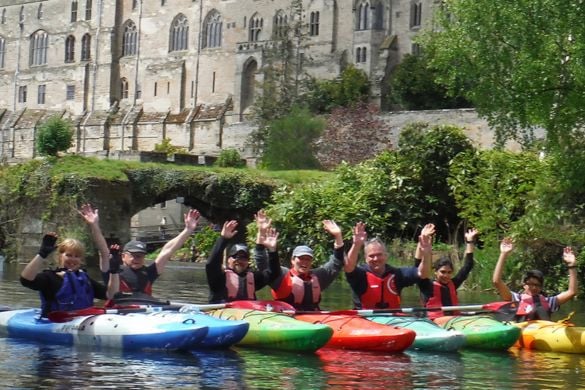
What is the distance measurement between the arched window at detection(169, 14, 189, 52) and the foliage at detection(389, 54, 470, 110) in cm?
2340

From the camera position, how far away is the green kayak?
1612 cm

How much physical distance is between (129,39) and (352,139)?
124ft

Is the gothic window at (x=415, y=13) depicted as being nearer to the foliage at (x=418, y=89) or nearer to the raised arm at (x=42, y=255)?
the foliage at (x=418, y=89)

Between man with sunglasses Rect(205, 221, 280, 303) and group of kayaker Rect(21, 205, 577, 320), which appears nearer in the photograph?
group of kayaker Rect(21, 205, 577, 320)

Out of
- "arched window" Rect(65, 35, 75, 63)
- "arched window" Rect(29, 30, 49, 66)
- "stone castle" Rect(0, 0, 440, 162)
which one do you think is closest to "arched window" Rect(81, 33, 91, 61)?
"stone castle" Rect(0, 0, 440, 162)

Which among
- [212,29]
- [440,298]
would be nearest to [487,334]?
[440,298]

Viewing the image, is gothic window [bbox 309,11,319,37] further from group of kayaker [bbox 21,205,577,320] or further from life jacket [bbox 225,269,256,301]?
life jacket [bbox 225,269,256,301]

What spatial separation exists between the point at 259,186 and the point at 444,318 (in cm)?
2594

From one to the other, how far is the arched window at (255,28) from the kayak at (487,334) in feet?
224

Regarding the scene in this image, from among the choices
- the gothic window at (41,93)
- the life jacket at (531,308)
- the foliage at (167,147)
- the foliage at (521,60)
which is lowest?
the life jacket at (531,308)

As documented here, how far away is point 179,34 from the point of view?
90.9 metres

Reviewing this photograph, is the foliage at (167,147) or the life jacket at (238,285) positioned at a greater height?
the foliage at (167,147)

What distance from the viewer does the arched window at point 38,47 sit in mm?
98125

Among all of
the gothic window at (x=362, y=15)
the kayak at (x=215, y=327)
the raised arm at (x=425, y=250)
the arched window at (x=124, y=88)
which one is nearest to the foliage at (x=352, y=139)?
the gothic window at (x=362, y=15)
